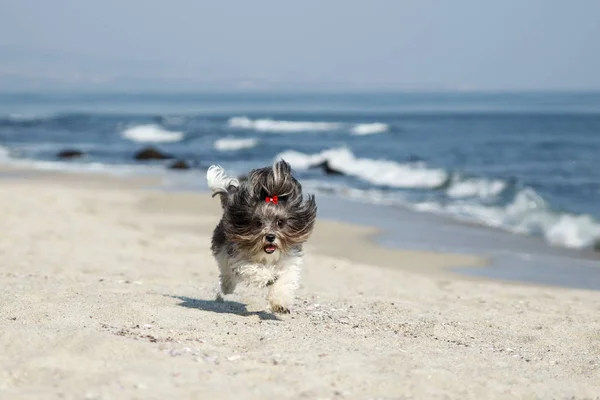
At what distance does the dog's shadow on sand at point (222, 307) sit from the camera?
702 centimetres

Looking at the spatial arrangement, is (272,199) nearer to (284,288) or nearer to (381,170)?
(284,288)

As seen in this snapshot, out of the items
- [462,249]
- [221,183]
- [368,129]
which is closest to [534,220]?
[462,249]

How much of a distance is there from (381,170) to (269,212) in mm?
20800

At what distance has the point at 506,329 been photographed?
7160 millimetres

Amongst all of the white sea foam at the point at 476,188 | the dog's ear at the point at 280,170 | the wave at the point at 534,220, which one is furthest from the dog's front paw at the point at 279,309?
the white sea foam at the point at 476,188

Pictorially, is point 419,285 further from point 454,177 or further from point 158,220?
point 454,177

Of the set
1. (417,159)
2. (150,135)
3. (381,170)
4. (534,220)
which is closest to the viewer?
(534,220)

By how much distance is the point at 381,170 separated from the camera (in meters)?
27.0

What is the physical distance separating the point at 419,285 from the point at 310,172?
17.8m

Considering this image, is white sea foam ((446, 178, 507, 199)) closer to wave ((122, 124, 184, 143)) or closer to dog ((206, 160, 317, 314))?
dog ((206, 160, 317, 314))

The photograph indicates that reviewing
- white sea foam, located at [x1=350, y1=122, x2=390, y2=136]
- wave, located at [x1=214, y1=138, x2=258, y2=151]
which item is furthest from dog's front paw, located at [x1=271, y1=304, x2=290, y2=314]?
white sea foam, located at [x1=350, y1=122, x2=390, y2=136]

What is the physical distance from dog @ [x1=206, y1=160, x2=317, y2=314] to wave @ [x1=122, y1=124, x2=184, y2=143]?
38.1 metres

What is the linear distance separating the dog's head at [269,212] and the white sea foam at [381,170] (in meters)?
16.7

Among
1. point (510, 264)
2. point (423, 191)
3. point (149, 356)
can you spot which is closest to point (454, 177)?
point (423, 191)
